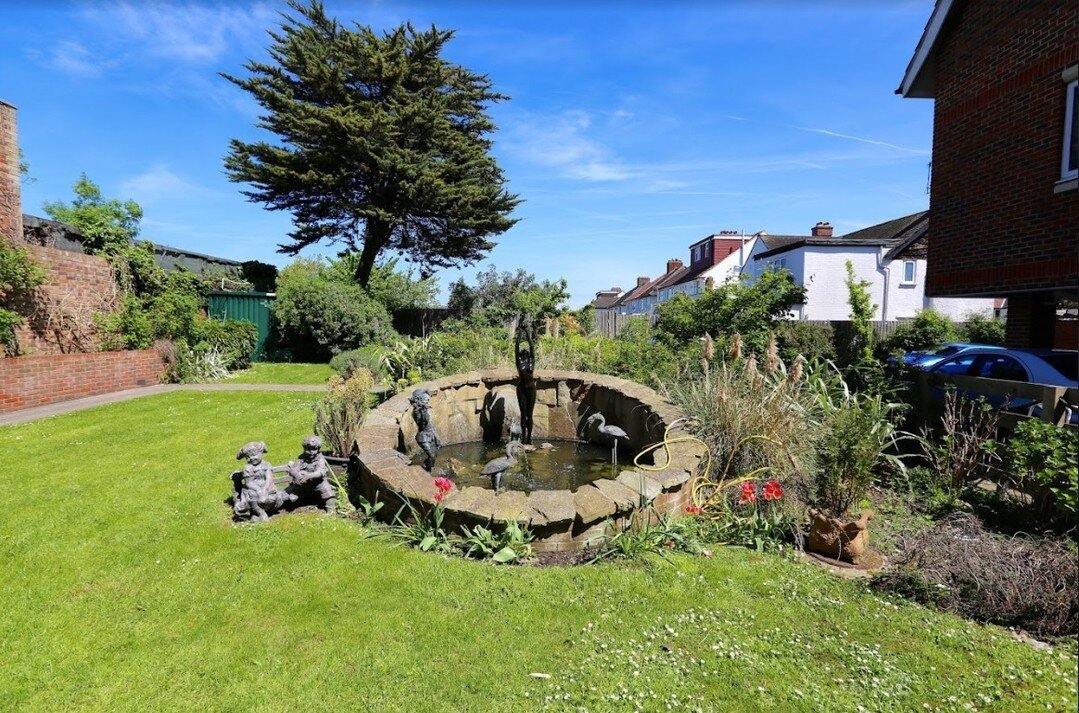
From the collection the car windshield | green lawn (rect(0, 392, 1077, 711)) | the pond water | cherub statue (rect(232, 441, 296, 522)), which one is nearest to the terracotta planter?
green lawn (rect(0, 392, 1077, 711))

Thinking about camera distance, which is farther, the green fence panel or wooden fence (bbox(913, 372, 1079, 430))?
the green fence panel

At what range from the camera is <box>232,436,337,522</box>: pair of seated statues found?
427 cm

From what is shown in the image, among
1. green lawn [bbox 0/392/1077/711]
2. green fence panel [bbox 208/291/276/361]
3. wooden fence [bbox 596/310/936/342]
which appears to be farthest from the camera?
green fence panel [bbox 208/291/276/361]

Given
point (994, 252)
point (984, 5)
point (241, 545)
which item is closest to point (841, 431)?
point (241, 545)

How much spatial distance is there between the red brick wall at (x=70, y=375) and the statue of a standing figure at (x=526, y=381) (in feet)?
29.6

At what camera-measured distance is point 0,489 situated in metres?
4.98

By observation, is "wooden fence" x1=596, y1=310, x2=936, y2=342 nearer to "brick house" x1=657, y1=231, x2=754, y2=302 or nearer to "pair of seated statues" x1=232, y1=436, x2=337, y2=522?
"pair of seated statues" x1=232, y1=436, x2=337, y2=522

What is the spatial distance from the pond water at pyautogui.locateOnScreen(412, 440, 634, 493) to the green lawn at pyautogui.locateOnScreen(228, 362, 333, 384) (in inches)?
270

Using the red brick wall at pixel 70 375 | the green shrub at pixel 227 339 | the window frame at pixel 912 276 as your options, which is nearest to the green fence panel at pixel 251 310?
the green shrub at pixel 227 339

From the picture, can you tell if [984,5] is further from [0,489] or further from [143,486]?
[0,489]

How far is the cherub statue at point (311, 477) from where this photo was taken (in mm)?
4375

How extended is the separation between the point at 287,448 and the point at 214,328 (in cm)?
917

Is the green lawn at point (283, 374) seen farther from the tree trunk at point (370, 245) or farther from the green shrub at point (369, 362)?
the tree trunk at point (370, 245)

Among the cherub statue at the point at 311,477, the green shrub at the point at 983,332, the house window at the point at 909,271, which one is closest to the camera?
the cherub statue at the point at 311,477
